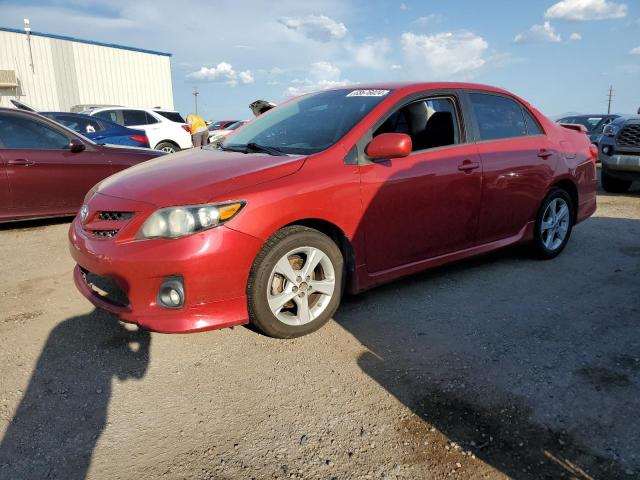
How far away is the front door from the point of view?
3260mm

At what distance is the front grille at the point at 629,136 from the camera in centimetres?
792

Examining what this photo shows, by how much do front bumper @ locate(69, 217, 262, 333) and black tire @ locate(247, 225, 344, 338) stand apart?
6 centimetres

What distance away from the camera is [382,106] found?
3.40 m

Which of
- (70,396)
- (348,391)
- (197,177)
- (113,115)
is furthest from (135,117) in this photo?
(348,391)

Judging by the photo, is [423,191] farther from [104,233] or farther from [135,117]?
[135,117]

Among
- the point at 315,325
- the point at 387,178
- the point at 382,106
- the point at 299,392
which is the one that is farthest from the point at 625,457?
the point at 382,106

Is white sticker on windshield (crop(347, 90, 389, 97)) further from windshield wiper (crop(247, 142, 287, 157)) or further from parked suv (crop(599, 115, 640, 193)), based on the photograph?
parked suv (crop(599, 115, 640, 193))

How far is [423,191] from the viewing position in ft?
11.3

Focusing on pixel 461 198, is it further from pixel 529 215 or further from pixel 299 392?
pixel 299 392

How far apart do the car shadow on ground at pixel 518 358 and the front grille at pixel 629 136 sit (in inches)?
175

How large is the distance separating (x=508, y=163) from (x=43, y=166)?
17.0 feet

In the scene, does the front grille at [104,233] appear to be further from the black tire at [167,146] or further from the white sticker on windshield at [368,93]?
the black tire at [167,146]

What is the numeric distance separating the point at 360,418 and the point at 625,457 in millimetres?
1068

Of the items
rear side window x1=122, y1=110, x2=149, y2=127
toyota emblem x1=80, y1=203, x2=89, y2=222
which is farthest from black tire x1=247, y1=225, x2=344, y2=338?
rear side window x1=122, y1=110, x2=149, y2=127
